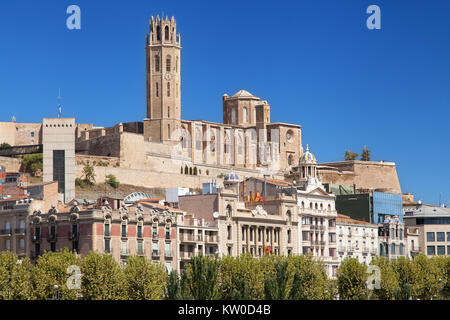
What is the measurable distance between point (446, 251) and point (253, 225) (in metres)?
40.5

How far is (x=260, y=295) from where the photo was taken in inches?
4028

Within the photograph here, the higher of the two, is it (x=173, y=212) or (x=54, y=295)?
(x=173, y=212)

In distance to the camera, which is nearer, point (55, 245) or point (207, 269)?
point (207, 269)

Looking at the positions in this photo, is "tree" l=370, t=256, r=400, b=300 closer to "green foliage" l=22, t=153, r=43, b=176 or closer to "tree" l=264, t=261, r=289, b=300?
"tree" l=264, t=261, r=289, b=300

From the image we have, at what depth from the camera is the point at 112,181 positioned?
7303 inches

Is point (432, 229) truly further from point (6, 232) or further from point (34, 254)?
point (34, 254)

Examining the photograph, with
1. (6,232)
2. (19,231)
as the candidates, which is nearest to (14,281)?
(19,231)

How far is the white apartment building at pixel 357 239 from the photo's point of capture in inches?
5605

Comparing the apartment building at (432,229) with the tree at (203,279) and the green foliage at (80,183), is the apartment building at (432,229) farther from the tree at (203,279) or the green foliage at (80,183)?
the tree at (203,279)

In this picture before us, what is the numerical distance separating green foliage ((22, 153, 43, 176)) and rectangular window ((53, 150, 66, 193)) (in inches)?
649

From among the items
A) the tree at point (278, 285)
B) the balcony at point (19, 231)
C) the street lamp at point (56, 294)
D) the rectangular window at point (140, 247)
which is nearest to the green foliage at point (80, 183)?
the balcony at point (19, 231)

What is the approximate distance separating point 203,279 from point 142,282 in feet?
16.5
